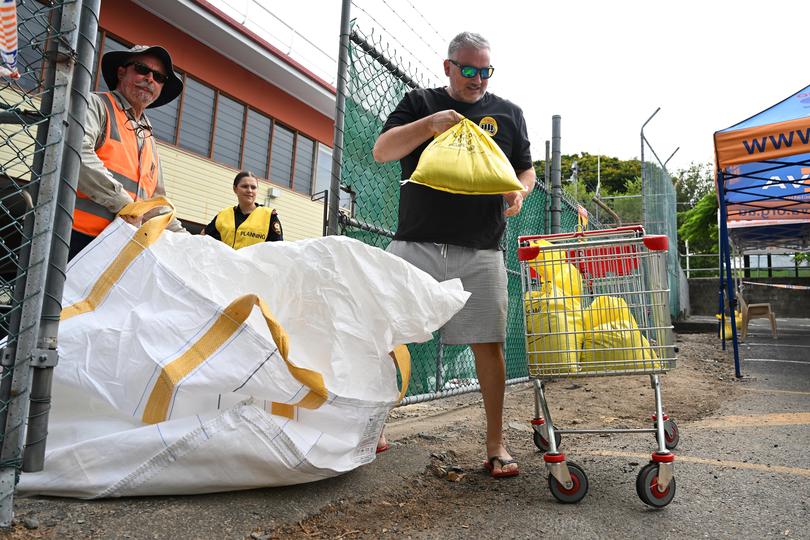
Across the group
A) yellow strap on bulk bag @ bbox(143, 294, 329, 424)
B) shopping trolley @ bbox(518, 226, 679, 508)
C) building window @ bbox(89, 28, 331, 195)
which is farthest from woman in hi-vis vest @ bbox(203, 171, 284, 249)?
building window @ bbox(89, 28, 331, 195)

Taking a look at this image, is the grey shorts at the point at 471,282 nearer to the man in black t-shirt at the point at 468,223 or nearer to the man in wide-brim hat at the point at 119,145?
the man in black t-shirt at the point at 468,223

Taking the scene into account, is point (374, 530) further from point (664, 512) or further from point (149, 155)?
point (149, 155)

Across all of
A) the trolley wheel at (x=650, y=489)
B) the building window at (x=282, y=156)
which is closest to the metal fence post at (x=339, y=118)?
the trolley wheel at (x=650, y=489)

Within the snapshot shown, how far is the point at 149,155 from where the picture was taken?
9.29ft

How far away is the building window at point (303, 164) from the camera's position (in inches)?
498

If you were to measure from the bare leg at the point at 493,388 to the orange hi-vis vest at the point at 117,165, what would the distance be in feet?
5.79

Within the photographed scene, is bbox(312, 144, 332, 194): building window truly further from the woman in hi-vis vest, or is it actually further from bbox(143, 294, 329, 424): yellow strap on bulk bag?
bbox(143, 294, 329, 424): yellow strap on bulk bag

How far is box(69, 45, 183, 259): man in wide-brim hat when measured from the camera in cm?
226

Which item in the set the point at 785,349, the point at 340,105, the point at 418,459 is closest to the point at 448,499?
the point at 418,459

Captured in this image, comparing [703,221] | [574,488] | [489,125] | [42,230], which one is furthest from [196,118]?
[703,221]

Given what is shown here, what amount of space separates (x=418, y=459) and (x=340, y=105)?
1.91 metres

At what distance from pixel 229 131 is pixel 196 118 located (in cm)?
85

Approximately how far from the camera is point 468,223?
2.64 metres

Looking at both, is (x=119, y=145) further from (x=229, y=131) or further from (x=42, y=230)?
(x=229, y=131)
